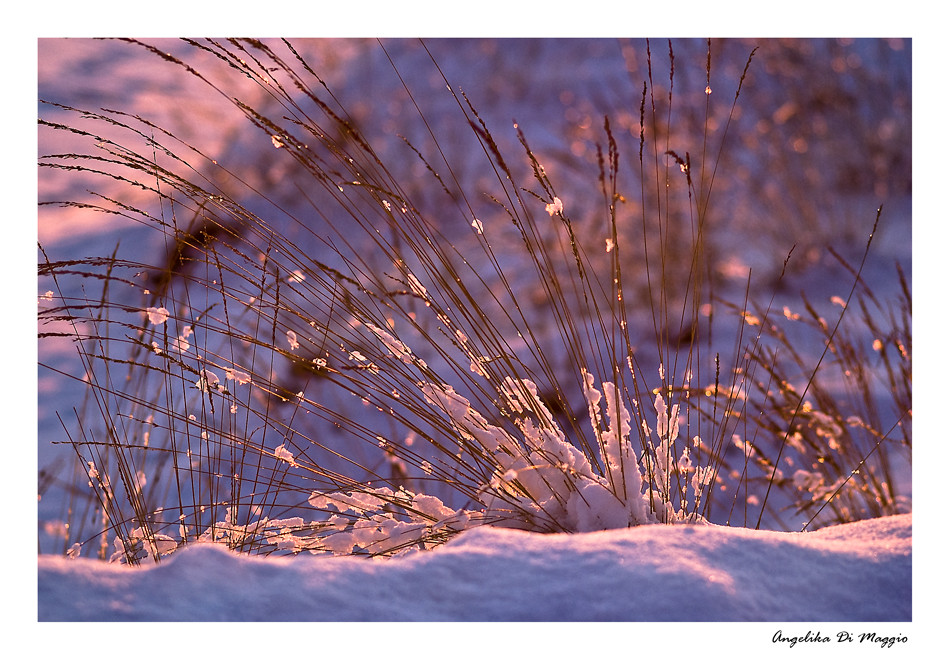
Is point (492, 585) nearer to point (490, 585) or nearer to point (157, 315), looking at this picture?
point (490, 585)

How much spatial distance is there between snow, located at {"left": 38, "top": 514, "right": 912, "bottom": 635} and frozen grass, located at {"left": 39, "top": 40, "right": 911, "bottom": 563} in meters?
0.14

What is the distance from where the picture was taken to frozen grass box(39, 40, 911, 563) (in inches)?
53.3

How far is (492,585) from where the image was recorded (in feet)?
3.42

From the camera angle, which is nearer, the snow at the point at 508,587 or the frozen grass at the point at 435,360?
the snow at the point at 508,587

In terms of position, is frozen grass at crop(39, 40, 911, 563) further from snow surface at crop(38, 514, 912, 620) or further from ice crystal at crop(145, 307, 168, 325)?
snow surface at crop(38, 514, 912, 620)

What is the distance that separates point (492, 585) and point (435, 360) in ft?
8.18

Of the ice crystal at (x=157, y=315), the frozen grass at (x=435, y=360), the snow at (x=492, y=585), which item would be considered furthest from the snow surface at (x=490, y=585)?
the ice crystal at (x=157, y=315)

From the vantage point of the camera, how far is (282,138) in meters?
1.45

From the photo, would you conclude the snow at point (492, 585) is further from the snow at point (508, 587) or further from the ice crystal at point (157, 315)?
the ice crystal at point (157, 315)

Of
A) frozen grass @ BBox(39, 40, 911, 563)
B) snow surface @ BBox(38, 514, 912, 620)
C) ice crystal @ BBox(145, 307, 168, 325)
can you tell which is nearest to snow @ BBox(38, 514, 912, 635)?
snow surface @ BBox(38, 514, 912, 620)

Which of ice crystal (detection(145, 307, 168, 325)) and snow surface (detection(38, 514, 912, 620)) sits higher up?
ice crystal (detection(145, 307, 168, 325))

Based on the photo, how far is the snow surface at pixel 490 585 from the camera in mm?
1012

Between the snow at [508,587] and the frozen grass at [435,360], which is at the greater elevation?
the frozen grass at [435,360]
